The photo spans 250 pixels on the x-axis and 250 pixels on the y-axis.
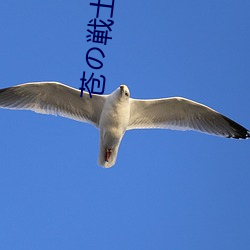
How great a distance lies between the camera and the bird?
5305 mm

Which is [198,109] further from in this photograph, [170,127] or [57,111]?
[57,111]

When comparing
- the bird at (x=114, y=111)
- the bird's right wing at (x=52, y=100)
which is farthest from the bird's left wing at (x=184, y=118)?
the bird's right wing at (x=52, y=100)

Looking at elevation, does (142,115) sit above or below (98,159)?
above

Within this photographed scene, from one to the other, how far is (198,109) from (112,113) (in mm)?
1203

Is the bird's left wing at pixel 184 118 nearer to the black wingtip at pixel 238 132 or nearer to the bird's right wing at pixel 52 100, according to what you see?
the black wingtip at pixel 238 132

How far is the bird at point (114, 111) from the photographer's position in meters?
5.30

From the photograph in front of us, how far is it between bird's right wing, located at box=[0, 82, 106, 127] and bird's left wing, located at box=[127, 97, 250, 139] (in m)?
0.50

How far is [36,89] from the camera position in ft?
18.2

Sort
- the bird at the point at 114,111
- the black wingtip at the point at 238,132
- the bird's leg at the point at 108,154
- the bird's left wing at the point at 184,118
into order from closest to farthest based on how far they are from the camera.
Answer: the bird at the point at 114,111, the bird's leg at the point at 108,154, the bird's left wing at the point at 184,118, the black wingtip at the point at 238,132

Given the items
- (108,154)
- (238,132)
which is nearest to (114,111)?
(108,154)

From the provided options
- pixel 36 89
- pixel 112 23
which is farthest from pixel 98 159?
pixel 112 23

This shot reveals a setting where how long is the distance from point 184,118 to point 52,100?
5.50 feet

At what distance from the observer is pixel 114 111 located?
17.1ft

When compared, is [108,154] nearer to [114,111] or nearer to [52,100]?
[114,111]
